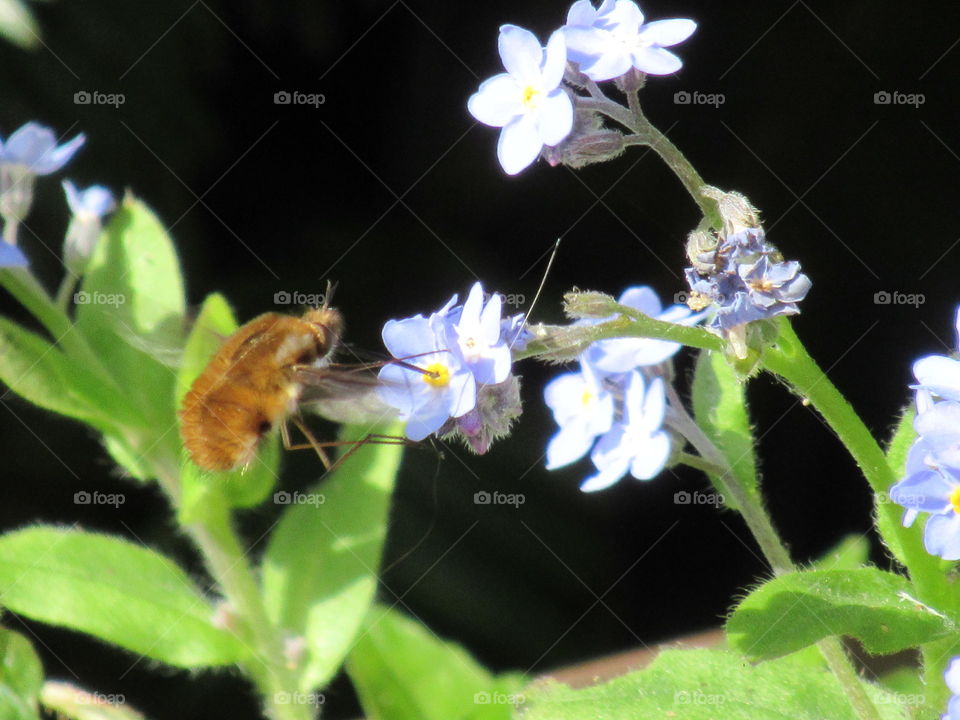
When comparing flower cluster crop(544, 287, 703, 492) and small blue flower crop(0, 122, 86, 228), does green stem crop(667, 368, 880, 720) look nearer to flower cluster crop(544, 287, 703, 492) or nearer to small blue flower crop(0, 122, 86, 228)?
flower cluster crop(544, 287, 703, 492)

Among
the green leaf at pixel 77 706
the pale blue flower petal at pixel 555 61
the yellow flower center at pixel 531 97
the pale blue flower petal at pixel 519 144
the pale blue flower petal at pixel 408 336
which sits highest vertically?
the pale blue flower petal at pixel 555 61

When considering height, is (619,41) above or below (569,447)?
above

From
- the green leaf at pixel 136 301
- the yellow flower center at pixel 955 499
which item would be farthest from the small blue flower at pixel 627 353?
the green leaf at pixel 136 301

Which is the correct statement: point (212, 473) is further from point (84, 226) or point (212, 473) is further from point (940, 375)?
point (940, 375)

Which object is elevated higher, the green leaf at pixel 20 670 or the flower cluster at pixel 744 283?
the flower cluster at pixel 744 283

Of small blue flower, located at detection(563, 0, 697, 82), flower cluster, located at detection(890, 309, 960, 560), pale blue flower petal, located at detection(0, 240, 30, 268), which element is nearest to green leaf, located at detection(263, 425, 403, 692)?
pale blue flower petal, located at detection(0, 240, 30, 268)

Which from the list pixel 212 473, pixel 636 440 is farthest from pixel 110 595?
pixel 636 440

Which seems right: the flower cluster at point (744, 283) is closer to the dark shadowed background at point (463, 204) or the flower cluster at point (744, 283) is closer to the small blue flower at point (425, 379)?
the small blue flower at point (425, 379)
